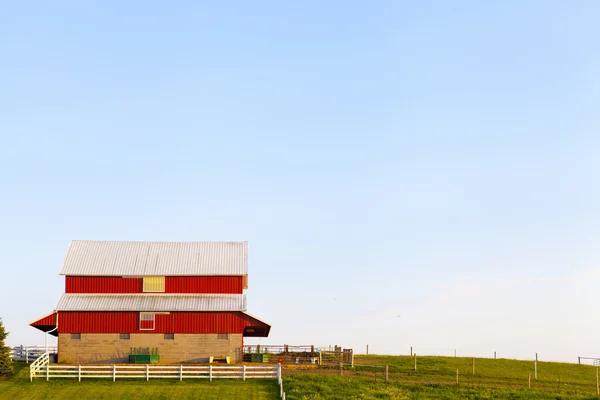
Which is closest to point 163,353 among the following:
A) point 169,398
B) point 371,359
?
point 169,398

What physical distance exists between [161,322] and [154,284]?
381 cm

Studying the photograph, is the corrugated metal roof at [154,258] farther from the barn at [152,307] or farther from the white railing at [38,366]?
the white railing at [38,366]

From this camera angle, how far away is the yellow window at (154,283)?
61.2 metres

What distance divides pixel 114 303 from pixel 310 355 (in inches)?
598

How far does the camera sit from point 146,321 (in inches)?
2312

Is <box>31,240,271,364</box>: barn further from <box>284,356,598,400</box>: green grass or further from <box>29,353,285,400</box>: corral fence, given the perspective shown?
<box>284,356,598,400</box>: green grass

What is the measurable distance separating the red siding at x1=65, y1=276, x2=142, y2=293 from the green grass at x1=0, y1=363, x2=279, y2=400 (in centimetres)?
1098

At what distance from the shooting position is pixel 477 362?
6581cm

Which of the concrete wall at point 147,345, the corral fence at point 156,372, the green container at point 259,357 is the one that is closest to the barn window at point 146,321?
the concrete wall at point 147,345

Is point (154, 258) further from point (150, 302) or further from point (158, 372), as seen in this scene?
point (158, 372)

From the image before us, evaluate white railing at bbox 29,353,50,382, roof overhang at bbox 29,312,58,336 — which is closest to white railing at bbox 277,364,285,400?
white railing at bbox 29,353,50,382

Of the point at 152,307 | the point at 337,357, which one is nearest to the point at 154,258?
the point at 152,307

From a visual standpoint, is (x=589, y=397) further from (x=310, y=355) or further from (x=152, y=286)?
(x=152, y=286)

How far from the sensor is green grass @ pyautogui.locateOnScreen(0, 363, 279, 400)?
153ft
